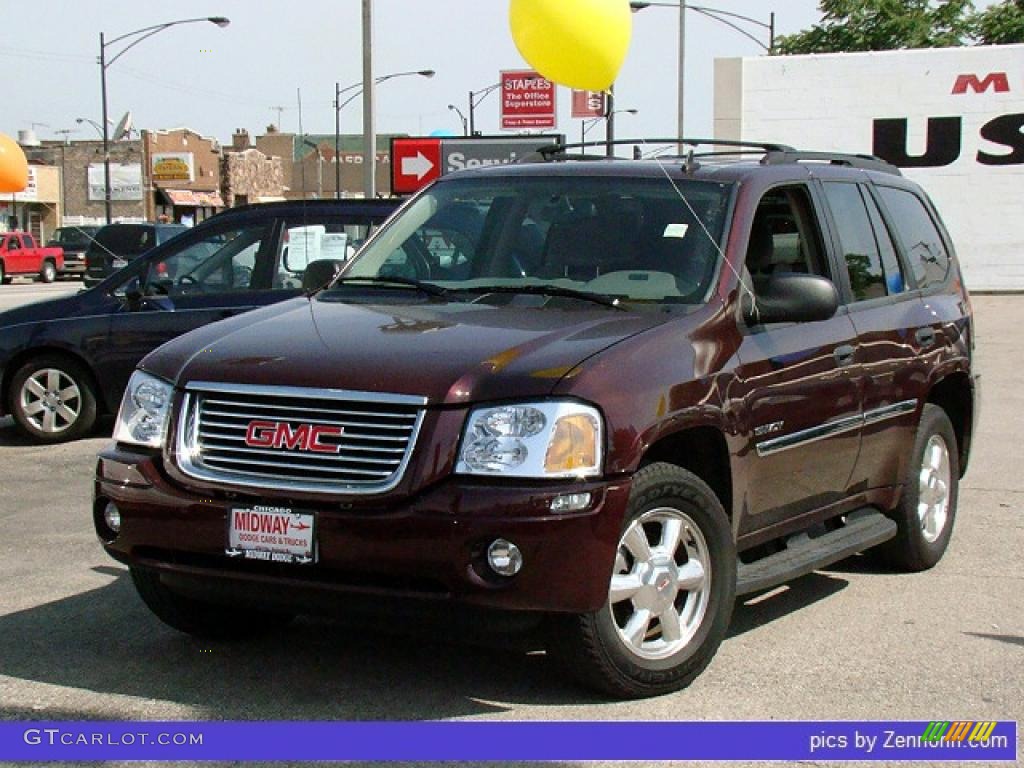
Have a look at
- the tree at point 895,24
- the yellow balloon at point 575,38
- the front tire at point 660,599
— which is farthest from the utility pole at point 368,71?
the tree at point 895,24

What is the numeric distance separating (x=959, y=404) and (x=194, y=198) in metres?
68.8

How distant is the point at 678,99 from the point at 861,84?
8.84 m

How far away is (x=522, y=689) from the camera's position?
193 inches

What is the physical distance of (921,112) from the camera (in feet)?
97.8

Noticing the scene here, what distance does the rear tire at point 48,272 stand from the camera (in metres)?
44.4

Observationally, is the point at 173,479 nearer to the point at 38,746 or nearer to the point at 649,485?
the point at 38,746

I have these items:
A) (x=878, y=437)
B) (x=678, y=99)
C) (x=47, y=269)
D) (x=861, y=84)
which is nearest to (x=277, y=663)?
(x=878, y=437)

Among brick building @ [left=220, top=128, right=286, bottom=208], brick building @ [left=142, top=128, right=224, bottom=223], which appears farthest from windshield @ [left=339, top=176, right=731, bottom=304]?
brick building @ [left=220, top=128, right=286, bottom=208]

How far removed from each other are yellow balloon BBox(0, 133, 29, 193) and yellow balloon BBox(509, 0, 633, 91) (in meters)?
7.48

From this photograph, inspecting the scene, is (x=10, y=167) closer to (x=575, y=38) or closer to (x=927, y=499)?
(x=575, y=38)

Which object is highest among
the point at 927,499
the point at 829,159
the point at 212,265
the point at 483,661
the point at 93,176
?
the point at 93,176

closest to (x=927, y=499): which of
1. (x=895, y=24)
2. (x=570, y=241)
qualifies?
(x=570, y=241)

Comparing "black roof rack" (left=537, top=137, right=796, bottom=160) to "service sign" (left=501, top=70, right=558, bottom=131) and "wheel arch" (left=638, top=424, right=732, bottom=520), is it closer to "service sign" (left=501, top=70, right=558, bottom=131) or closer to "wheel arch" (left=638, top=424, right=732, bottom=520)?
"wheel arch" (left=638, top=424, right=732, bottom=520)

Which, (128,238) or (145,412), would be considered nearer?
(145,412)
